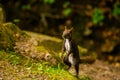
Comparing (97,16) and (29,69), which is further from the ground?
(97,16)

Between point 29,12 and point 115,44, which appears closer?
point 115,44

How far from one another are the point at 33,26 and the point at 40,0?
1.26m

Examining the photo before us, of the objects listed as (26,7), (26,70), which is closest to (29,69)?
(26,70)

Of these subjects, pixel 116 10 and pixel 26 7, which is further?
pixel 26 7

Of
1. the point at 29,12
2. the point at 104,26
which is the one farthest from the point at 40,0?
the point at 104,26

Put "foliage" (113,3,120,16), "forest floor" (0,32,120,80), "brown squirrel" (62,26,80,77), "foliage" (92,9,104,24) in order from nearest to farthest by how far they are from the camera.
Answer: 1. "forest floor" (0,32,120,80)
2. "brown squirrel" (62,26,80,77)
3. "foliage" (113,3,120,16)
4. "foliage" (92,9,104,24)

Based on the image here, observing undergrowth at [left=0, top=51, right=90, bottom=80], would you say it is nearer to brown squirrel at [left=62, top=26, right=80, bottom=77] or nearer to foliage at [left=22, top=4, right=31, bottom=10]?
Result: brown squirrel at [left=62, top=26, right=80, bottom=77]

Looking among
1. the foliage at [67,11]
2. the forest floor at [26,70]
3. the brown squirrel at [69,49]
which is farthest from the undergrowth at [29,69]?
the foliage at [67,11]

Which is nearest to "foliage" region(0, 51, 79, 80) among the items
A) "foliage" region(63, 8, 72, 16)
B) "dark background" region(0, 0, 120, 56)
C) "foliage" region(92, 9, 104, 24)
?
"dark background" region(0, 0, 120, 56)

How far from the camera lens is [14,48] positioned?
7828mm

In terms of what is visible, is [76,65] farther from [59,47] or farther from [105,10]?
[105,10]

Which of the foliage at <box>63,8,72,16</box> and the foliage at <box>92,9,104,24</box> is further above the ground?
the foliage at <box>63,8,72,16</box>

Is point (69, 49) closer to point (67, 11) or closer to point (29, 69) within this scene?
point (29, 69)

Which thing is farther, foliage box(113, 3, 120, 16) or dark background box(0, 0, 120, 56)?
dark background box(0, 0, 120, 56)
